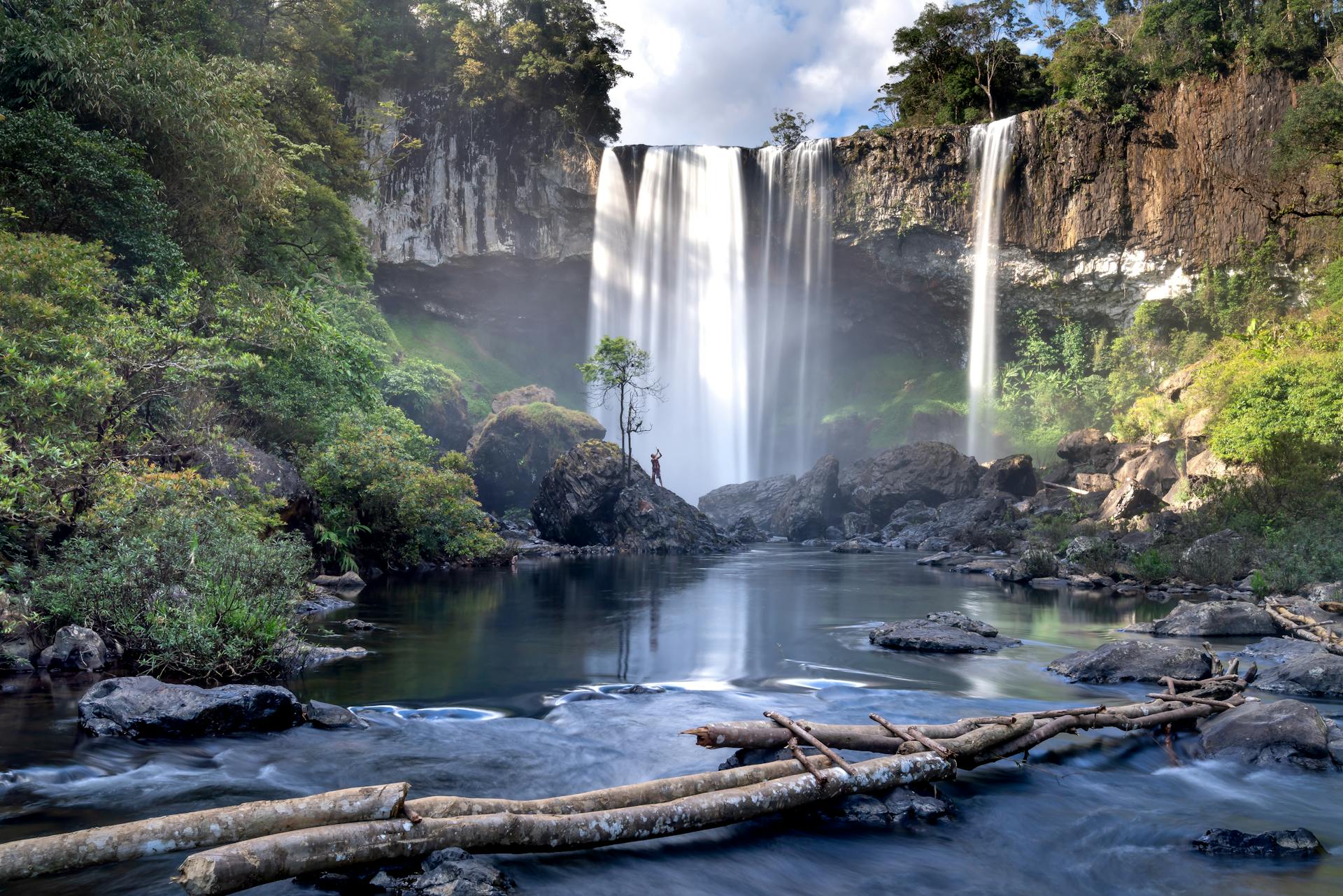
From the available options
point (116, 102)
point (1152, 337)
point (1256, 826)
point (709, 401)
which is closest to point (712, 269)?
point (709, 401)

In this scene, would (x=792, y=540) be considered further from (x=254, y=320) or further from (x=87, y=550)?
(x=87, y=550)

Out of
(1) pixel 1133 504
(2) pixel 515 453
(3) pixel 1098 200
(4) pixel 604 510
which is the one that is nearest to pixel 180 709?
(4) pixel 604 510

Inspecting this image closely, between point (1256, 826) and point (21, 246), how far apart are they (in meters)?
16.2

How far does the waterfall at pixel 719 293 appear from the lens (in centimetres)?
4700

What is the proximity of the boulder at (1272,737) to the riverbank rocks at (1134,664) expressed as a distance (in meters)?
2.03

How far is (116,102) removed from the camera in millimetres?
17141

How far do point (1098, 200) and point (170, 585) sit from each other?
4319 centimetres

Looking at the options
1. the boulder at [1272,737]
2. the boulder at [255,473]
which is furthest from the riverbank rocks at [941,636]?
the boulder at [255,473]

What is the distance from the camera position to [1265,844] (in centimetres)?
529

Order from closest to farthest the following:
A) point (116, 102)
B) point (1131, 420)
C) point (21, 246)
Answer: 1. point (21, 246)
2. point (116, 102)
3. point (1131, 420)

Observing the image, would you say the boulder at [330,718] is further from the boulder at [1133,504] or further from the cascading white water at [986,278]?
the cascading white water at [986,278]

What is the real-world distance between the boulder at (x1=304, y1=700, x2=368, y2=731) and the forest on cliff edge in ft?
5.00

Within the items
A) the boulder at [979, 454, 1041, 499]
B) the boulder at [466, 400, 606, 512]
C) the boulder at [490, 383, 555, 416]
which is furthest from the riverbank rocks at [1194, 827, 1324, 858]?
the boulder at [490, 383, 555, 416]

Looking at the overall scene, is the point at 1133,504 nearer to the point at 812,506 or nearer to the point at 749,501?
the point at 812,506
